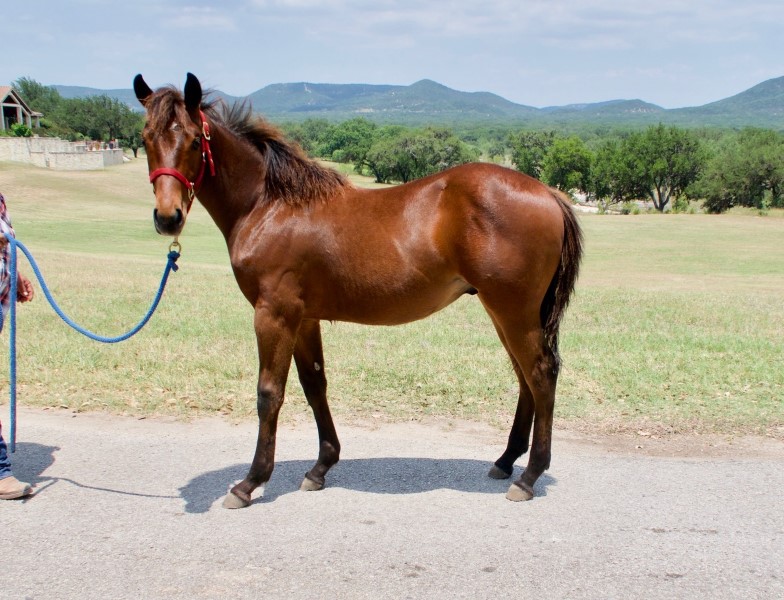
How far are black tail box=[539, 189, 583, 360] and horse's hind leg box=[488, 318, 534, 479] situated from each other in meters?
0.33

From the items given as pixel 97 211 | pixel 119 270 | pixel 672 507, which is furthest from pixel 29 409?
pixel 97 211

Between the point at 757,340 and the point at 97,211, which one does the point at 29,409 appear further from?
the point at 97,211

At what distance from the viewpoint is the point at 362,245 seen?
14.7ft

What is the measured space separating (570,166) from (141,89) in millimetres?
94215

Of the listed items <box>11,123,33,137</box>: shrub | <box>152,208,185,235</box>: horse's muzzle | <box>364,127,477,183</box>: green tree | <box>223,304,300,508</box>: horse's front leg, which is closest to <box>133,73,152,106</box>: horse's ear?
<box>152,208,185,235</box>: horse's muzzle

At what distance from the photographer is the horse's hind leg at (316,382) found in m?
4.82

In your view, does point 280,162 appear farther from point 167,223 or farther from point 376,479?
point 376,479

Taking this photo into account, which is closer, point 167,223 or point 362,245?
point 167,223

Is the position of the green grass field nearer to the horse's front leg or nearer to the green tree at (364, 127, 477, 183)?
the horse's front leg

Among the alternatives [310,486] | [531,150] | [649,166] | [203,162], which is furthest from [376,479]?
[531,150]

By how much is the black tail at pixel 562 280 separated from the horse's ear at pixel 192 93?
2.24m

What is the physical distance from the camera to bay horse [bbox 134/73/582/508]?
4324mm

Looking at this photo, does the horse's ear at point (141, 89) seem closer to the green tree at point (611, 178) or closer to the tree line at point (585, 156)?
the tree line at point (585, 156)

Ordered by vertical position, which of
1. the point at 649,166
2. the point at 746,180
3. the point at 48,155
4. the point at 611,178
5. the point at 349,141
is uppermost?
the point at 349,141
